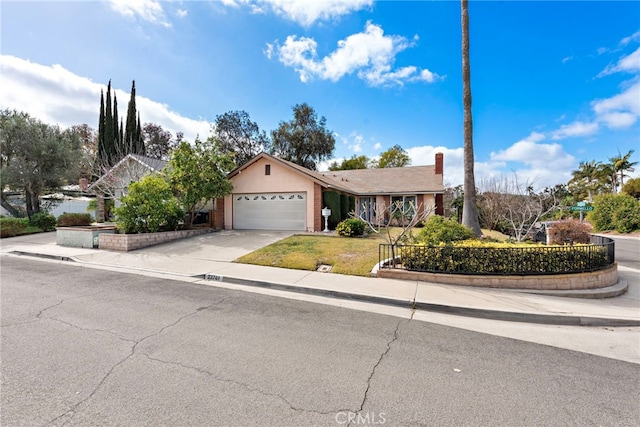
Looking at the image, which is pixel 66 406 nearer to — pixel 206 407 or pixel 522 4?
pixel 206 407

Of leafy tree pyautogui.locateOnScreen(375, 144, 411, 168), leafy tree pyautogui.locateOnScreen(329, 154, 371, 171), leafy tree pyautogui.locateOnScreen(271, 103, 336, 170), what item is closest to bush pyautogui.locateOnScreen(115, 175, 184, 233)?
leafy tree pyautogui.locateOnScreen(271, 103, 336, 170)

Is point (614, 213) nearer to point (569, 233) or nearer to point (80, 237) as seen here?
point (569, 233)

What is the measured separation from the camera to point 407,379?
9.91ft

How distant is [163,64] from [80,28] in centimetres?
293

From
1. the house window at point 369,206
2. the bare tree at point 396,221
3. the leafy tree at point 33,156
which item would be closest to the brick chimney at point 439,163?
the bare tree at point 396,221

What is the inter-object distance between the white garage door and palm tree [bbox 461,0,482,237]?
337 inches

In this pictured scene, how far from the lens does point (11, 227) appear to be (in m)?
15.9

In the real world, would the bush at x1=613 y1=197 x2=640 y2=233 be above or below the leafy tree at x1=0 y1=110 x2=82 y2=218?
below

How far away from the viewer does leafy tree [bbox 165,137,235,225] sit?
14492mm

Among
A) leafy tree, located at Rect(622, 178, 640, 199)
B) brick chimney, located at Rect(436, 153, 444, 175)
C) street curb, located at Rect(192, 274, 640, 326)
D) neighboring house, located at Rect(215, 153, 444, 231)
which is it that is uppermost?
brick chimney, located at Rect(436, 153, 444, 175)

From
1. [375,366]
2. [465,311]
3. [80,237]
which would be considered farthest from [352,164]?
[375,366]

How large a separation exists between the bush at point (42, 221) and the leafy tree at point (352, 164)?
32273mm

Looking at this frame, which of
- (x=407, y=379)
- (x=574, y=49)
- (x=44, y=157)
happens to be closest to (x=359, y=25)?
(x=574, y=49)

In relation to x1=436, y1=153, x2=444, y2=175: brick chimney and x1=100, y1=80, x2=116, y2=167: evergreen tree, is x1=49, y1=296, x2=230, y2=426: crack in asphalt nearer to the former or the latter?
x1=436, y1=153, x2=444, y2=175: brick chimney
